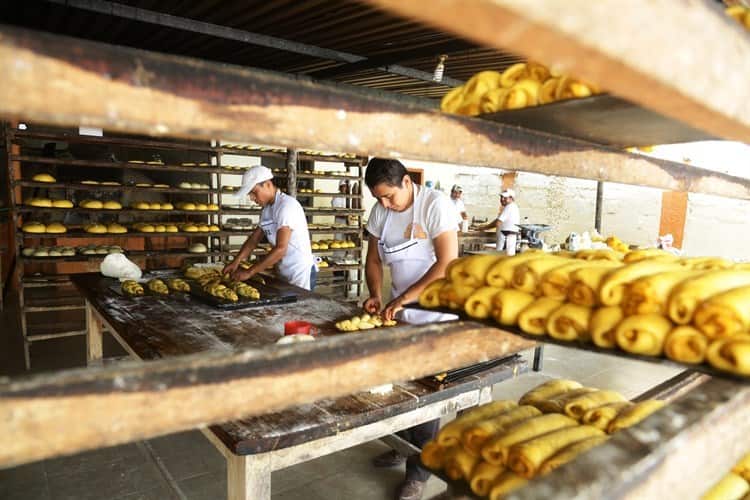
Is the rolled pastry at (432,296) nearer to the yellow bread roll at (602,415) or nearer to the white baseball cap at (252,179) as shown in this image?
the yellow bread roll at (602,415)

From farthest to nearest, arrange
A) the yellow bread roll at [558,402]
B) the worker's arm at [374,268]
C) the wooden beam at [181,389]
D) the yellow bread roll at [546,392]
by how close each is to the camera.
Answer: the worker's arm at [374,268]
the yellow bread roll at [546,392]
the yellow bread roll at [558,402]
the wooden beam at [181,389]

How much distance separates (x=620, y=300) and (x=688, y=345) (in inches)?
7.7

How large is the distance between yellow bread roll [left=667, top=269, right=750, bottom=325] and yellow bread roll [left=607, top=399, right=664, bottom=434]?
0.43m

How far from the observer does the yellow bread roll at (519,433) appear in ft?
4.58

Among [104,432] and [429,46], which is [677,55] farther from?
[429,46]

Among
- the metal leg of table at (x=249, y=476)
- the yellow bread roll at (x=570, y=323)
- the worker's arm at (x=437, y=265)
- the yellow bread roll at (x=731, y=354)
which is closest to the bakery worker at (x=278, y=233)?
the worker's arm at (x=437, y=265)

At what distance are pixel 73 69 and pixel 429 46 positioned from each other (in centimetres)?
521

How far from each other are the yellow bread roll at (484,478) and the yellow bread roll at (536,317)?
0.41 m

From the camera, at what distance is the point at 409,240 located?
11.3 ft

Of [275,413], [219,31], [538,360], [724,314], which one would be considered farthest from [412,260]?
[219,31]

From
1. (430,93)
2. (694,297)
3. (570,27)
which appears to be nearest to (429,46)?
(430,93)

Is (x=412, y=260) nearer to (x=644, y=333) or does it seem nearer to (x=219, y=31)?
(x=644, y=333)

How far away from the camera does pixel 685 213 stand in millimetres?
10086

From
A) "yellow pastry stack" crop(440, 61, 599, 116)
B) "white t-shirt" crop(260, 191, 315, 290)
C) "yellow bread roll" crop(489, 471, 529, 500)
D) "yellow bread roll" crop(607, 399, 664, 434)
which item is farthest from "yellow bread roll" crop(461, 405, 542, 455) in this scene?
"white t-shirt" crop(260, 191, 315, 290)
